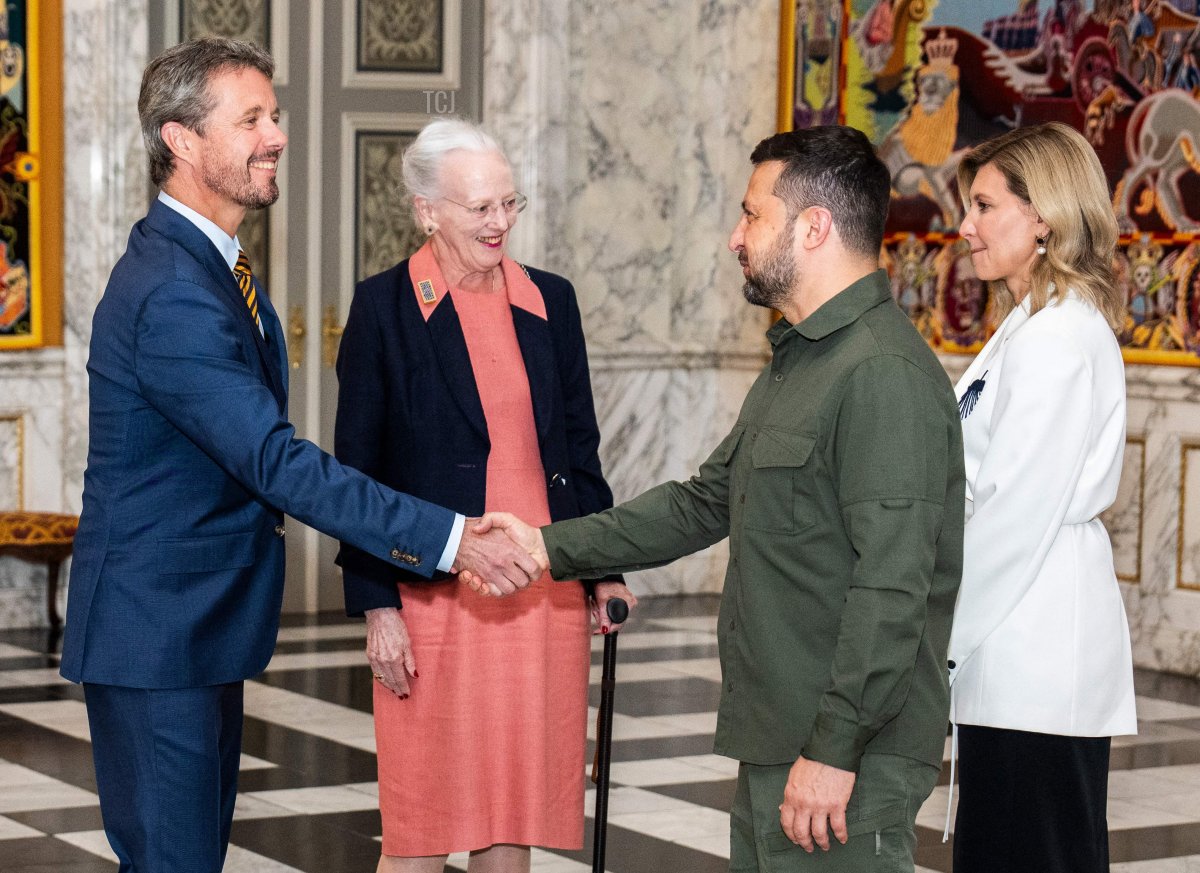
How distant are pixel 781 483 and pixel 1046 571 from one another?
67 centimetres

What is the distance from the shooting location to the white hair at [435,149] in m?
3.60

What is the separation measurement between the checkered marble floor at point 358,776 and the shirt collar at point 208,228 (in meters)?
2.03

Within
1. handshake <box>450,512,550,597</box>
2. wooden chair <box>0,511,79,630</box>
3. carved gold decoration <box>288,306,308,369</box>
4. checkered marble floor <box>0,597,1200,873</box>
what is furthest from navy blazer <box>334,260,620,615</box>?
carved gold decoration <box>288,306,308,369</box>

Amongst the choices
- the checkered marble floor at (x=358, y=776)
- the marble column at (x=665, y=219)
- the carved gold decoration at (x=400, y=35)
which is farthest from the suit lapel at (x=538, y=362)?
the marble column at (x=665, y=219)

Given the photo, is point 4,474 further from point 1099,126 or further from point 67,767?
point 1099,126

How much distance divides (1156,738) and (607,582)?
3.48 metres

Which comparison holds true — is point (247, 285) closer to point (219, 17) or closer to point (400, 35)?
point (219, 17)

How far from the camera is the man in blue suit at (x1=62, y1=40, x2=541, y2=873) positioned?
9.50 feet

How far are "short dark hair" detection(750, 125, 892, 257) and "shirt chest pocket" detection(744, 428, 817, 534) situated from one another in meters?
0.32

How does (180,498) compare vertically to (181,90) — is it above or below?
below

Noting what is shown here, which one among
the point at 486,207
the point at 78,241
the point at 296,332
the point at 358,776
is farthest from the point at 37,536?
the point at 486,207

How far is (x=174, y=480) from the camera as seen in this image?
9.64 ft

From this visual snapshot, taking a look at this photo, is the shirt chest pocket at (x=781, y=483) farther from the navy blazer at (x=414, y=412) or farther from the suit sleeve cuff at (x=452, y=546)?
the navy blazer at (x=414, y=412)

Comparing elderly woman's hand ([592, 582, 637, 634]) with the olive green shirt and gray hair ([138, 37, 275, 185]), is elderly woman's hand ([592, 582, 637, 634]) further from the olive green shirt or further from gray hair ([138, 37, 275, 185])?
gray hair ([138, 37, 275, 185])
